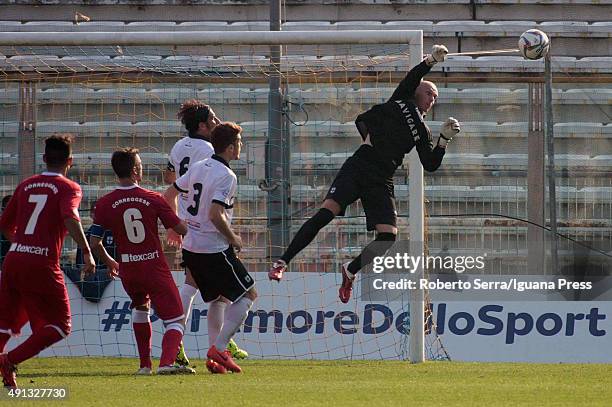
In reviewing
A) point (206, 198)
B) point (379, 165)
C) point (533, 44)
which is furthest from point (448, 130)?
point (206, 198)

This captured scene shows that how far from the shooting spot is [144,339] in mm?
9227

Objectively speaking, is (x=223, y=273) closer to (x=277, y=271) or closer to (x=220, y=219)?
(x=220, y=219)

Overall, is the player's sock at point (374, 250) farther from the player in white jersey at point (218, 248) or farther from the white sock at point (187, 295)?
the player in white jersey at point (218, 248)

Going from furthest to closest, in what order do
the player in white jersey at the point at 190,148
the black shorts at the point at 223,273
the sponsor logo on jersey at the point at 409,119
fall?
the sponsor logo on jersey at the point at 409,119
the player in white jersey at the point at 190,148
the black shorts at the point at 223,273

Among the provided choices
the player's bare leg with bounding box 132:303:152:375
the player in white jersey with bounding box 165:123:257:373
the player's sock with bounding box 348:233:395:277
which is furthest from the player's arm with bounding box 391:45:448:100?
the player's bare leg with bounding box 132:303:152:375

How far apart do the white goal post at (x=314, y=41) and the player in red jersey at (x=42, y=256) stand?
9.85ft

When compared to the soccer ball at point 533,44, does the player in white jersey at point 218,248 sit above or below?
below

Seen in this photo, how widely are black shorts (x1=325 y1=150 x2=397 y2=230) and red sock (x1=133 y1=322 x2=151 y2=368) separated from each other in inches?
94.5

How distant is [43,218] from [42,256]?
247 mm

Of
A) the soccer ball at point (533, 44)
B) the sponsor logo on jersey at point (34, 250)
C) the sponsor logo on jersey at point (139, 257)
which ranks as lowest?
the sponsor logo on jersey at point (139, 257)

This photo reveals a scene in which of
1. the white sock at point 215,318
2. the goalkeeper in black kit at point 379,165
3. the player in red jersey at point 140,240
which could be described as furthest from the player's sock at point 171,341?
the goalkeeper in black kit at point 379,165

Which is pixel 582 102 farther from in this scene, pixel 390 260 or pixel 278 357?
pixel 278 357

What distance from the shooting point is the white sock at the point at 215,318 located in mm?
9617

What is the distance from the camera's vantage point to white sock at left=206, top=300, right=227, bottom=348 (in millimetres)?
9617
